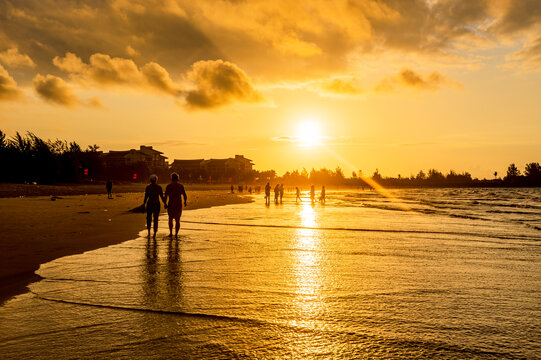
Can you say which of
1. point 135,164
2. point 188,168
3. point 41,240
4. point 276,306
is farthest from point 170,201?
point 188,168

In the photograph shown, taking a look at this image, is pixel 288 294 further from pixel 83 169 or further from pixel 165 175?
pixel 165 175

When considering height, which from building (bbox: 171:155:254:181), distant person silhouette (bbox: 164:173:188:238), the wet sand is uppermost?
building (bbox: 171:155:254:181)

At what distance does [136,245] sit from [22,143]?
59.2 metres

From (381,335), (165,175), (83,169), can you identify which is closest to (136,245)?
(381,335)

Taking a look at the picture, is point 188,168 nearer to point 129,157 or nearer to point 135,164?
point 129,157

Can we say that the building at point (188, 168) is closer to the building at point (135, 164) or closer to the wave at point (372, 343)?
the building at point (135, 164)

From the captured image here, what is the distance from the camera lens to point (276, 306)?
4715mm

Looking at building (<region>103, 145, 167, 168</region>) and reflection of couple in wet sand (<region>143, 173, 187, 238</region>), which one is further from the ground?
building (<region>103, 145, 167, 168</region>)

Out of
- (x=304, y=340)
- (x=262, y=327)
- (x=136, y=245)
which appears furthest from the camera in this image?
(x=136, y=245)

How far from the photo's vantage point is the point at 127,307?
462 cm

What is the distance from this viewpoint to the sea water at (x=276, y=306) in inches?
136

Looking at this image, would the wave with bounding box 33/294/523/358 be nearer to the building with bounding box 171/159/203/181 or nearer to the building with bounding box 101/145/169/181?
the building with bounding box 101/145/169/181

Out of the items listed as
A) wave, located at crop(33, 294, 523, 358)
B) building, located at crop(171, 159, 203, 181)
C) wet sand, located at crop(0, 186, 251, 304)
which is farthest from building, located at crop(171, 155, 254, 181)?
wave, located at crop(33, 294, 523, 358)

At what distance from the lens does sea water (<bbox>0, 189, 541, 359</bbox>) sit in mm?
3467
